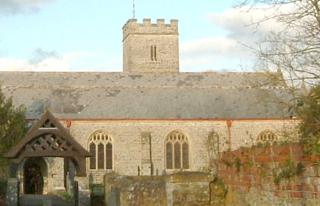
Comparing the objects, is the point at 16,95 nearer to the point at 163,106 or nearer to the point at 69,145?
the point at 163,106

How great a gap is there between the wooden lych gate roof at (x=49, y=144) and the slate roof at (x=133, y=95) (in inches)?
762

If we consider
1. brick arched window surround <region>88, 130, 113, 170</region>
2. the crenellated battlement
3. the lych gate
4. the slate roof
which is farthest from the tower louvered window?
the lych gate

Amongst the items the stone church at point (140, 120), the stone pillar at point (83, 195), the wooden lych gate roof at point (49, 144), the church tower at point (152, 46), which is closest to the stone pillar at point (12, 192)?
the wooden lych gate roof at point (49, 144)

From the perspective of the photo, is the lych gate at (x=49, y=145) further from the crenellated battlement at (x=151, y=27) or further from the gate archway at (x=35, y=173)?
the crenellated battlement at (x=151, y=27)

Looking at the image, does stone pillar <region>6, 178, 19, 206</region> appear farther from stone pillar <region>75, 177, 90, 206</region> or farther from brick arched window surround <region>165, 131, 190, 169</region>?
brick arched window surround <region>165, 131, 190, 169</region>

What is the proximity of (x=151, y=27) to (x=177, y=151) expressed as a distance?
2186cm

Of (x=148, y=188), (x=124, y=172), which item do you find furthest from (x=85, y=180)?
(x=124, y=172)

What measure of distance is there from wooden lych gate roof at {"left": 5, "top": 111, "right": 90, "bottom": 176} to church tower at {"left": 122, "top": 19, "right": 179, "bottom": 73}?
38072 mm

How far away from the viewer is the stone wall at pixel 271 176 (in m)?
6.21

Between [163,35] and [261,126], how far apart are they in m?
21.8

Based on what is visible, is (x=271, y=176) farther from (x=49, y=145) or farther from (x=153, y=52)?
(x=153, y=52)

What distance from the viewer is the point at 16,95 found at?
42781mm

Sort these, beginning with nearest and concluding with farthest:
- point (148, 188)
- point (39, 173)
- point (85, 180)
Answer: point (148, 188), point (85, 180), point (39, 173)

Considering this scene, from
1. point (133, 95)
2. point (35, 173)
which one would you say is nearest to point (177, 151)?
point (133, 95)
